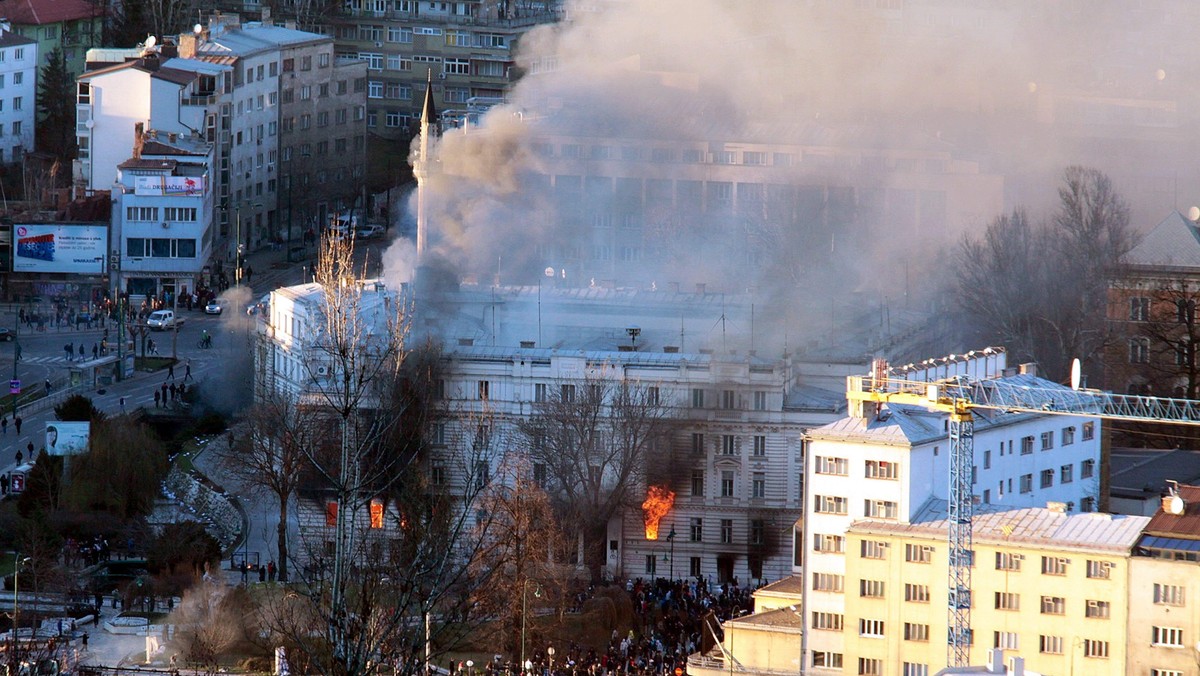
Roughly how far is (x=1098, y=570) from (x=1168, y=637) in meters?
1.32

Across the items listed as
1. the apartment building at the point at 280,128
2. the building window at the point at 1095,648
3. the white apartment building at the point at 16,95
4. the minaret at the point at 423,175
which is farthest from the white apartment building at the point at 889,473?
the white apartment building at the point at 16,95

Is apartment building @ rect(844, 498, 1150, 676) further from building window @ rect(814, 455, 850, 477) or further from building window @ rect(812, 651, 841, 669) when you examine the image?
building window @ rect(814, 455, 850, 477)

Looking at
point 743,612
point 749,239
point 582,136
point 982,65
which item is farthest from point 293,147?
point 743,612

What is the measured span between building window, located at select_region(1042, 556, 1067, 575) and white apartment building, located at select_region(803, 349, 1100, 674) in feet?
7.32

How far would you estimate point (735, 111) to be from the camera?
81312mm

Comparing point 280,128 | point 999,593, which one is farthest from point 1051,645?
point 280,128

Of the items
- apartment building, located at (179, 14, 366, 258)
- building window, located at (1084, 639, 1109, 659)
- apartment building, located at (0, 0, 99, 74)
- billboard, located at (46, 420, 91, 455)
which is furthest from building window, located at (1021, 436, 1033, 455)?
apartment building, located at (0, 0, 99, 74)

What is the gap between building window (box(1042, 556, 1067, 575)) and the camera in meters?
41.2

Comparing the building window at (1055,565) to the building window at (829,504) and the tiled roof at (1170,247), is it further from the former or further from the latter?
the tiled roof at (1170,247)

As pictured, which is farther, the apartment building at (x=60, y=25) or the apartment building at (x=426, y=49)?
the apartment building at (x=426, y=49)

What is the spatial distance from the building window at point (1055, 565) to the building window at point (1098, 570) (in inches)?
13.4

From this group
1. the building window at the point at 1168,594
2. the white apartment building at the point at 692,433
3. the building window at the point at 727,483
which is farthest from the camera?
the building window at the point at 727,483

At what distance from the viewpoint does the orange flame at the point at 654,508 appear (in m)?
52.1

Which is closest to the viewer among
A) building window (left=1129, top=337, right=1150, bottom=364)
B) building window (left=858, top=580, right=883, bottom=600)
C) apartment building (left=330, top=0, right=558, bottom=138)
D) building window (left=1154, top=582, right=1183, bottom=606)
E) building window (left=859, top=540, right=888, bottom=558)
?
building window (left=1154, top=582, right=1183, bottom=606)
